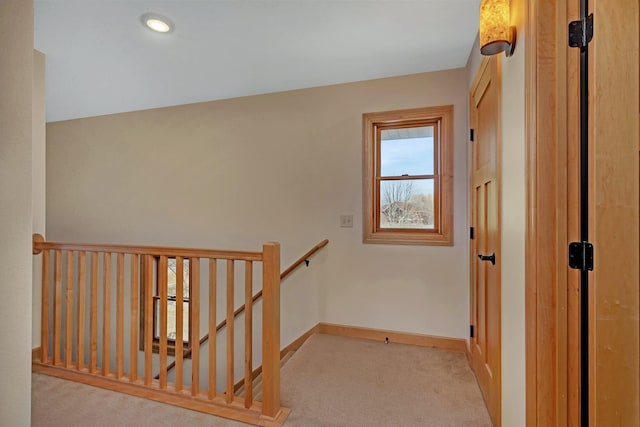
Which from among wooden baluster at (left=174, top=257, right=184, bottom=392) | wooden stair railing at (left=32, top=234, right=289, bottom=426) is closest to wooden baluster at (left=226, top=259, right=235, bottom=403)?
wooden stair railing at (left=32, top=234, right=289, bottom=426)

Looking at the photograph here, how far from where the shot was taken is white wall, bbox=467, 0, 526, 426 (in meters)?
1.13

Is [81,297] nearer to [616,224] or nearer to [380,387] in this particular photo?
[380,387]

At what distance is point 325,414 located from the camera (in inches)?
65.9

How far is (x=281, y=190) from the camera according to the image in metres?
Answer: 3.02

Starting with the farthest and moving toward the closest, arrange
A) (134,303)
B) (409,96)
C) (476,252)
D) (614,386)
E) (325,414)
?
(409,96), (476,252), (134,303), (325,414), (614,386)

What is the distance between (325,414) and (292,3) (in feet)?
8.20

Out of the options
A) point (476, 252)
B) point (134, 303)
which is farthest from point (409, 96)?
point (134, 303)

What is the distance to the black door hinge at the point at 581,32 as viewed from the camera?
93cm

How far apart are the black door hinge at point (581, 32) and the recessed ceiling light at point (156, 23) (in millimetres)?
2358

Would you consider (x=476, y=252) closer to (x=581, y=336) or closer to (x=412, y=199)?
(x=412, y=199)

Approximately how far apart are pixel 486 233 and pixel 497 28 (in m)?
1.08

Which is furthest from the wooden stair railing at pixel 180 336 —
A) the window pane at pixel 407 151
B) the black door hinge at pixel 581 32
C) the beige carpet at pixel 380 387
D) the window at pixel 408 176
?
the window pane at pixel 407 151

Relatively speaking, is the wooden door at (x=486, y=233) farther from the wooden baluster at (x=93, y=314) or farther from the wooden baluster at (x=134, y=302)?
the wooden baluster at (x=93, y=314)

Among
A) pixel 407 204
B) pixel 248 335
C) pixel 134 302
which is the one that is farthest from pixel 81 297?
pixel 407 204
